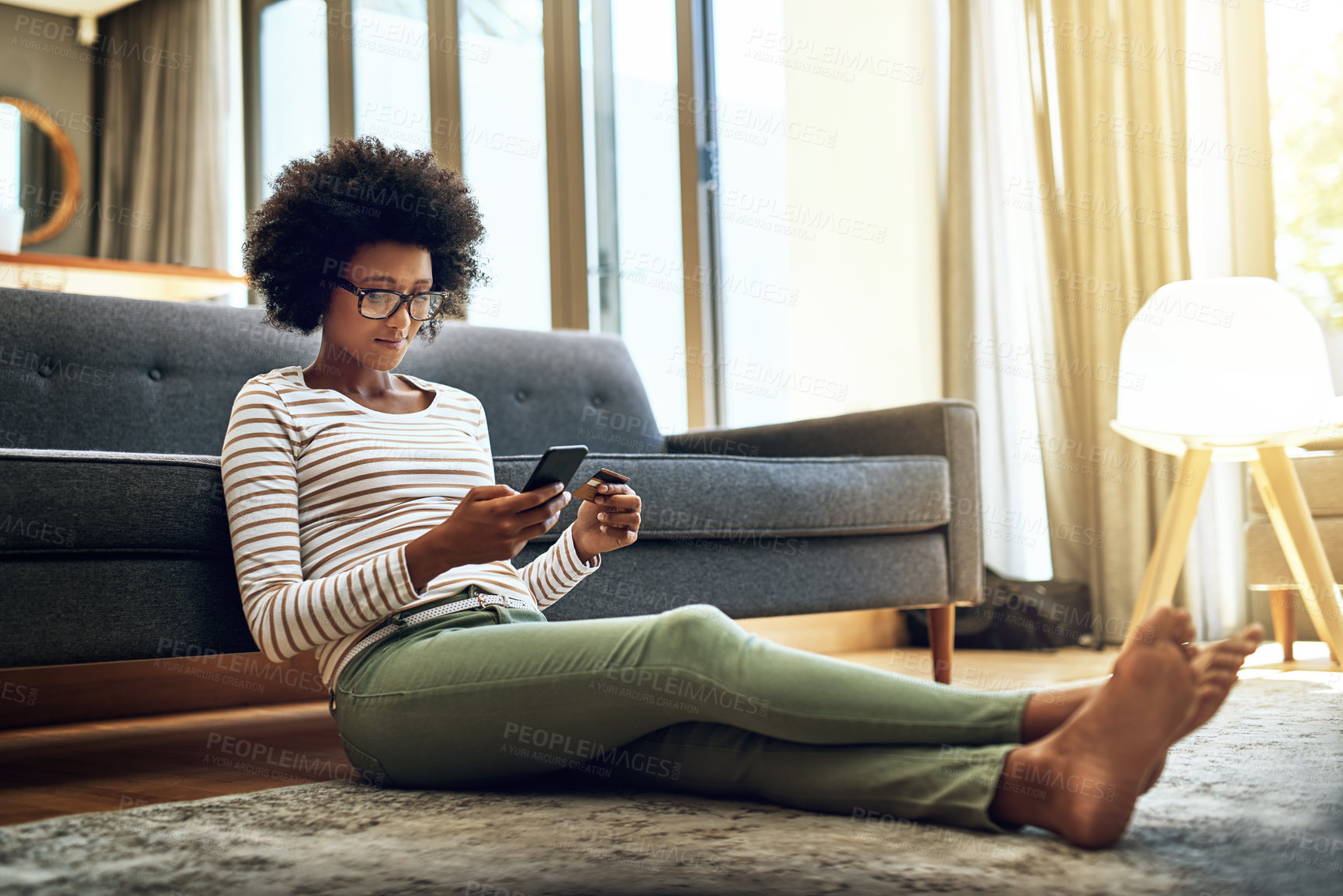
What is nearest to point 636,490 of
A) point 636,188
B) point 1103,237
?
point 1103,237

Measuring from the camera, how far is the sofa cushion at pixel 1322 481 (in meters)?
2.62

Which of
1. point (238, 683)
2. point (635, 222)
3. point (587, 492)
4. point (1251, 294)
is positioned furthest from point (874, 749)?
point (635, 222)

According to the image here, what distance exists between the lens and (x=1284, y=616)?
2.64 metres

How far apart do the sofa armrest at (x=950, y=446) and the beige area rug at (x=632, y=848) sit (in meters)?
1.03

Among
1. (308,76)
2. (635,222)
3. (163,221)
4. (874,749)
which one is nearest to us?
(874,749)

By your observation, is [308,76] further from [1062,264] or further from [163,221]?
[1062,264]

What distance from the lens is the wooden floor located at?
1.35 m

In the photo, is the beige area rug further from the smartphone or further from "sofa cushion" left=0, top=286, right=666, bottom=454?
"sofa cushion" left=0, top=286, right=666, bottom=454

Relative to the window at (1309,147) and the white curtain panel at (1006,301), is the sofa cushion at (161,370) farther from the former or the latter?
the window at (1309,147)

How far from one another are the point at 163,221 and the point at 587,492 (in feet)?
16.8

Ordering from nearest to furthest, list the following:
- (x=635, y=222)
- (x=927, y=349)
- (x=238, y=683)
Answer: (x=238, y=683)
(x=927, y=349)
(x=635, y=222)

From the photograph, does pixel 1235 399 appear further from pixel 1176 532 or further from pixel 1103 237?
pixel 1103 237

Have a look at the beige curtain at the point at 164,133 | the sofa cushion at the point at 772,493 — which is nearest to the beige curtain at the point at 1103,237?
the sofa cushion at the point at 772,493

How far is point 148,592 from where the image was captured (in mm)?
1409
